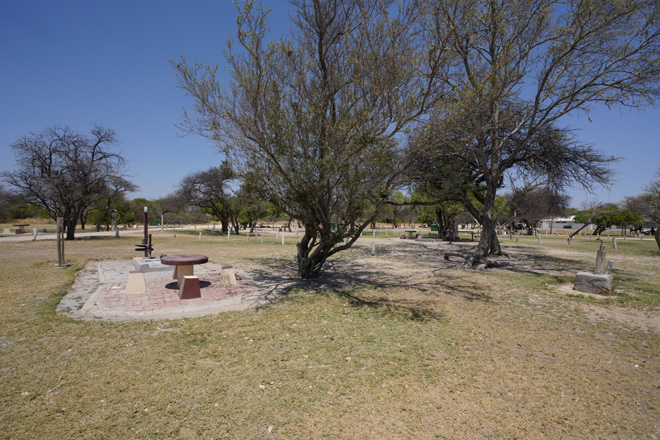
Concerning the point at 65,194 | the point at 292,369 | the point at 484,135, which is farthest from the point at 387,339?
the point at 65,194

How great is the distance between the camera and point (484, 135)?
13.0m

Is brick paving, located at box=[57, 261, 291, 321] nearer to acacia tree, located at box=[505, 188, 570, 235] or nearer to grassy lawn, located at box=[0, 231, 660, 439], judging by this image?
grassy lawn, located at box=[0, 231, 660, 439]

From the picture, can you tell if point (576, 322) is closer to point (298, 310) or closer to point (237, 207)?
point (298, 310)

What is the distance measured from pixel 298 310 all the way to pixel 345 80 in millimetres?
5694

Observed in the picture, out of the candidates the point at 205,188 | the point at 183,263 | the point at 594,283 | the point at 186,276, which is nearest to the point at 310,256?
the point at 183,263

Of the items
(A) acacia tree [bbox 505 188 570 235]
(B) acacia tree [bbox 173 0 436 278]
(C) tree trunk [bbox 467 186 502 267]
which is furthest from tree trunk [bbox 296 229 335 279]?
(A) acacia tree [bbox 505 188 570 235]

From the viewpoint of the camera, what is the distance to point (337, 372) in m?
4.04

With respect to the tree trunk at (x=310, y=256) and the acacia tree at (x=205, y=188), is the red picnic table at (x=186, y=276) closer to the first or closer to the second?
the tree trunk at (x=310, y=256)

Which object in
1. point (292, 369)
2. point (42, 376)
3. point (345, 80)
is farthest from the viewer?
point (345, 80)

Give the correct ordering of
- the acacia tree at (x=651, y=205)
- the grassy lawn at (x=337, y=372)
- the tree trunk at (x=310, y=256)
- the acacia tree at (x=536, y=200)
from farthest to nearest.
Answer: the acacia tree at (x=651, y=205) → the acacia tree at (x=536, y=200) → the tree trunk at (x=310, y=256) → the grassy lawn at (x=337, y=372)

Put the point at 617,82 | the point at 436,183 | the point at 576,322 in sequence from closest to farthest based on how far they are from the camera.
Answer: the point at 576,322, the point at 617,82, the point at 436,183

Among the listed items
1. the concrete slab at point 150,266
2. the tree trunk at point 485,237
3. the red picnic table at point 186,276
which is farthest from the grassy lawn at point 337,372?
the tree trunk at point 485,237

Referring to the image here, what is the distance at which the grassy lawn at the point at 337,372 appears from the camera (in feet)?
9.95

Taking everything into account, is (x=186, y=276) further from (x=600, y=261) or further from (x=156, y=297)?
(x=600, y=261)
